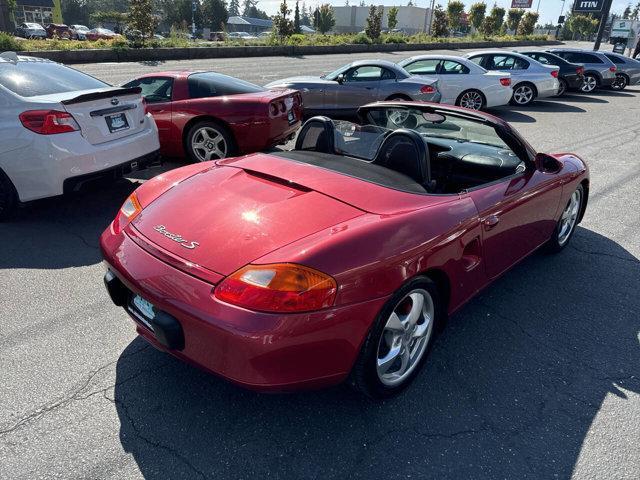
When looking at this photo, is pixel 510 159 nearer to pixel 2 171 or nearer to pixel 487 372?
pixel 487 372

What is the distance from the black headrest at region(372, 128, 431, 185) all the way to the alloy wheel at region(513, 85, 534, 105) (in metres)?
12.1

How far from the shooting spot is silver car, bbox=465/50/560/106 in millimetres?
13102

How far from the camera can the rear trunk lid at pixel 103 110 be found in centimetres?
441

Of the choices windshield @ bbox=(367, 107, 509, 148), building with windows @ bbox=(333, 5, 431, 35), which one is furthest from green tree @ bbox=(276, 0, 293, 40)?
building with windows @ bbox=(333, 5, 431, 35)

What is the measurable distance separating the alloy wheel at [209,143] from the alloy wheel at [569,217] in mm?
4203

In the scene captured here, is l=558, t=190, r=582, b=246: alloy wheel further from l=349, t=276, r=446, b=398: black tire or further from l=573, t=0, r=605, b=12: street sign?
l=573, t=0, r=605, b=12: street sign

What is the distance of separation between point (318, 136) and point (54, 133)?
2538mm

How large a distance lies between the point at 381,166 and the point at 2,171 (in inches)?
140

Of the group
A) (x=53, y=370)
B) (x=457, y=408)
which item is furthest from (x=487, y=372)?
(x=53, y=370)

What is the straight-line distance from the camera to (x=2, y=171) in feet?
14.3

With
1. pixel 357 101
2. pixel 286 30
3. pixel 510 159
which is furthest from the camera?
pixel 286 30

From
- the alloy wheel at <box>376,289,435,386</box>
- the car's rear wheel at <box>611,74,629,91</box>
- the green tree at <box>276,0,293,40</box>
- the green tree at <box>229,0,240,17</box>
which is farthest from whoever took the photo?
the green tree at <box>229,0,240,17</box>

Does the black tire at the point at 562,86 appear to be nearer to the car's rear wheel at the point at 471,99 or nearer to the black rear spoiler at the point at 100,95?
the car's rear wheel at the point at 471,99

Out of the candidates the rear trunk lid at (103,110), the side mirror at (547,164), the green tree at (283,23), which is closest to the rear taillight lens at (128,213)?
the rear trunk lid at (103,110)
